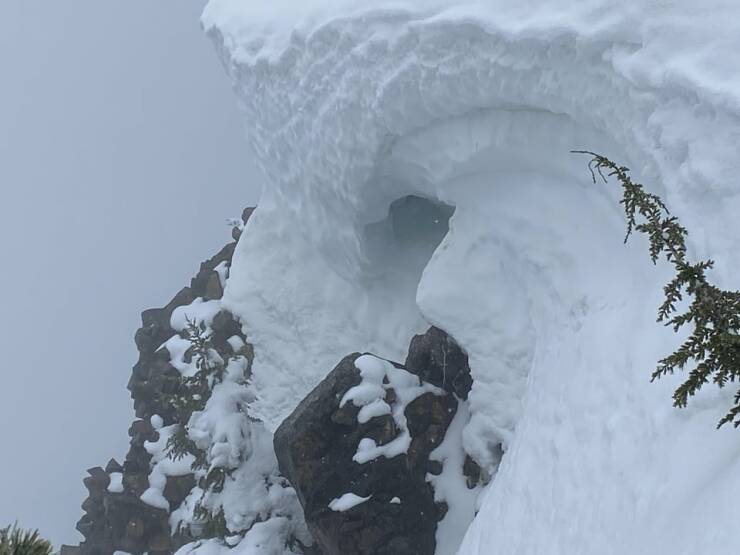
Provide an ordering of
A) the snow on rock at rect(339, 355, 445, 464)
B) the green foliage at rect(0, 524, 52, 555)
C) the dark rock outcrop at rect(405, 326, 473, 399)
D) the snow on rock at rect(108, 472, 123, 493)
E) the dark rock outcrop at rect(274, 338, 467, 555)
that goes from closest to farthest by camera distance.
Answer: the green foliage at rect(0, 524, 52, 555)
the dark rock outcrop at rect(274, 338, 467, 555)
the snow on rock at rect(339, 355, 445, 464)
the dark rock outcrop at rect(405, 326, 473, 399)
the snow on rock at rect(108, 472, 123, 493)

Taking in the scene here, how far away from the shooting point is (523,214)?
10086mm

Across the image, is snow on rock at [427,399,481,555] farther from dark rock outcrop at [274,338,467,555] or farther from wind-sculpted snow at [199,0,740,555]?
wind-sculpted snow at [199,0,740,555]

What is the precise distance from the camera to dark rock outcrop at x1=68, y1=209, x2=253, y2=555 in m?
17.8

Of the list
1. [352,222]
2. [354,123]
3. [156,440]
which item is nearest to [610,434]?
[354,123]

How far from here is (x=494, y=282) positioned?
1114cm

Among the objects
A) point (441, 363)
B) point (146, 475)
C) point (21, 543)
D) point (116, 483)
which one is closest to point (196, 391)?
point (146, 475)

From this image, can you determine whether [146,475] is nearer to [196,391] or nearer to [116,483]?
[116,483]

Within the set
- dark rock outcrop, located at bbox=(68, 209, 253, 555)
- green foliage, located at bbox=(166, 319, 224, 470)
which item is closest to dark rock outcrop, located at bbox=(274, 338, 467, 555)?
green foliage, located at bbox=(166, 319, 224, 470)

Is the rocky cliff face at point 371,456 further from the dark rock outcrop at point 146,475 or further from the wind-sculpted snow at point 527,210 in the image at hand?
the dark rock outcrop at point 146,475

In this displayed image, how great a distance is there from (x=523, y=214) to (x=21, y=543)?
7606 millimetres

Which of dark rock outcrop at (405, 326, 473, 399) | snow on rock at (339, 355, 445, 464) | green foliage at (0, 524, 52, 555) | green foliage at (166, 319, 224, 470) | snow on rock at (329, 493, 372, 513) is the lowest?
green foliage at (0, 524, 52, 555)

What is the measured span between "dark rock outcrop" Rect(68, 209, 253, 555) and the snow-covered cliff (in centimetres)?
334

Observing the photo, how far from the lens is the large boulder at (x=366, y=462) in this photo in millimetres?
11609

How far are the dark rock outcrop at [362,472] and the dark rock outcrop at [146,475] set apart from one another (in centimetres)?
554
